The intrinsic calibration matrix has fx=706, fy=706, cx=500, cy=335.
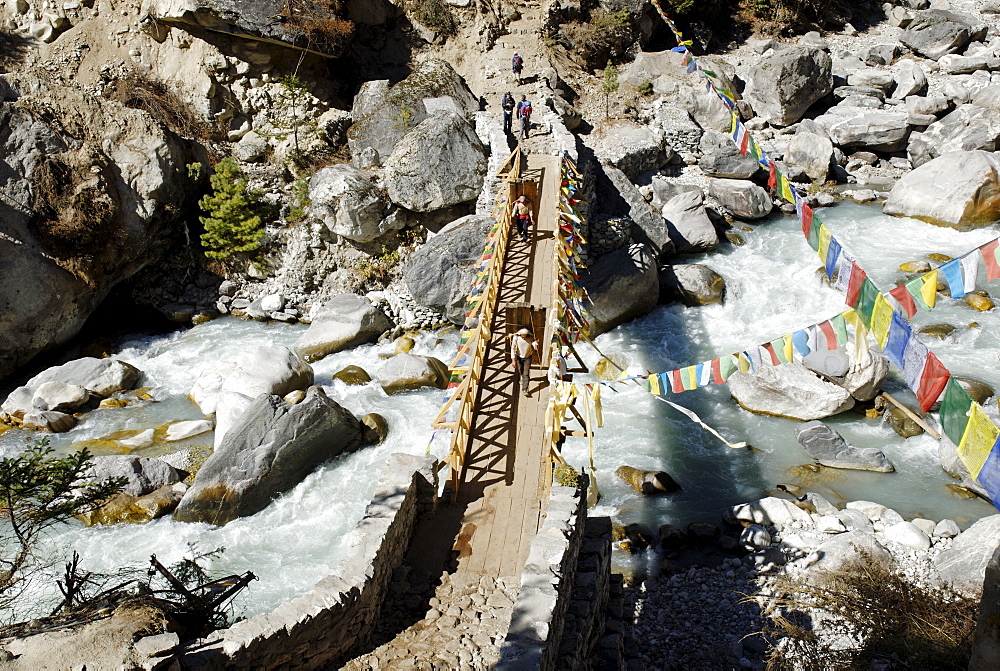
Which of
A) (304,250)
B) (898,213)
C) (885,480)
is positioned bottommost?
(885,480)

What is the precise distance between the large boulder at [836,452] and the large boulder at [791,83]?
1468 centimetres

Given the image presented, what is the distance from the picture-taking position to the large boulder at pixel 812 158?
2192 centimetres

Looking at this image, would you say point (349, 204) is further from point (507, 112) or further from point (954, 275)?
point (954, 275)

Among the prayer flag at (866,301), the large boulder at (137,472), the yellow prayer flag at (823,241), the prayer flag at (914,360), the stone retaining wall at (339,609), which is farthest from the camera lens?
the large boulder at (137,472)

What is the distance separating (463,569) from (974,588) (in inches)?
279

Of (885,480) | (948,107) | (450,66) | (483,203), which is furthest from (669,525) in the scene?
(948,107)

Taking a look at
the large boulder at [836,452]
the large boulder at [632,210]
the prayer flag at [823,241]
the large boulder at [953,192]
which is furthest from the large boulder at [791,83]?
the prayer flag at [823,241]

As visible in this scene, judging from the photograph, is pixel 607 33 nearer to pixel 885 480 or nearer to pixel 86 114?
pixel 86 114

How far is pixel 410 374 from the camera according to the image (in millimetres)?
16047

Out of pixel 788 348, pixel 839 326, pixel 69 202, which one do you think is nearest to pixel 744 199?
pixel 788 348

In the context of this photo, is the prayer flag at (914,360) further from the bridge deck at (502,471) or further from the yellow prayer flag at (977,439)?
the bridge deck at (502,471)

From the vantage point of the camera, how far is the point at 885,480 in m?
12.6

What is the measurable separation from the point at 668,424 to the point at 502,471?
6.29 meters

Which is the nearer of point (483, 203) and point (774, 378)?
point (774, 378)
